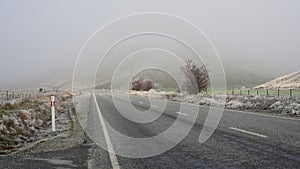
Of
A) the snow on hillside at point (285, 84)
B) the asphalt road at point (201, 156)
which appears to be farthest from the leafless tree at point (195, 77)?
the snow on hillside at point (285, 84)

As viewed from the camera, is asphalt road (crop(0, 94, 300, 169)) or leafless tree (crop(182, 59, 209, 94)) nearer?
asphalt road (crop(0, 94, 300, 169))

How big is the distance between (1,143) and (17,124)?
10.2 ft

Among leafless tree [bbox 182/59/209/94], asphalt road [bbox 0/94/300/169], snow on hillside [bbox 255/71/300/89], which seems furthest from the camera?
snow on hillside [bbox 255/71/300/89]

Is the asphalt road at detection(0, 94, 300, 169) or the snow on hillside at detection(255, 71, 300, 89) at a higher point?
the snow on hillside at detection(255, 71, 300, 89)

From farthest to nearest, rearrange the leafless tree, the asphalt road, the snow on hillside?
1. the snow on hillside
2. the leafless tree
3. the asphalt road

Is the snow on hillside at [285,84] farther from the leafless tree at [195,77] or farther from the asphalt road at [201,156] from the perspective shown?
the asphalt road at [201,156]

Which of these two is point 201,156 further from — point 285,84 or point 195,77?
point 285,84

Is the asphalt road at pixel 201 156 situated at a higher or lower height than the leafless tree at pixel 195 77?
lower

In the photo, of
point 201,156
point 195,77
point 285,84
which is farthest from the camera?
point 285,84

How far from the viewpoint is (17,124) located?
1391 centimetres

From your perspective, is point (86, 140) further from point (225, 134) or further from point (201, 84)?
point (201, 84)

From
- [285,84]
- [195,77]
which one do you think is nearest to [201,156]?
[195,77]

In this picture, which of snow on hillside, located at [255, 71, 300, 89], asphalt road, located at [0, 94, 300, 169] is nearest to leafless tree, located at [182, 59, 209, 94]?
asphalt road, located at [0, 94, 300, 169]

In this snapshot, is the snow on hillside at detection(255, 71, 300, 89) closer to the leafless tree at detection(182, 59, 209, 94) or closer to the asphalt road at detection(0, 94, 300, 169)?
the leafless tree at detection(182, 59, 209, 94)
